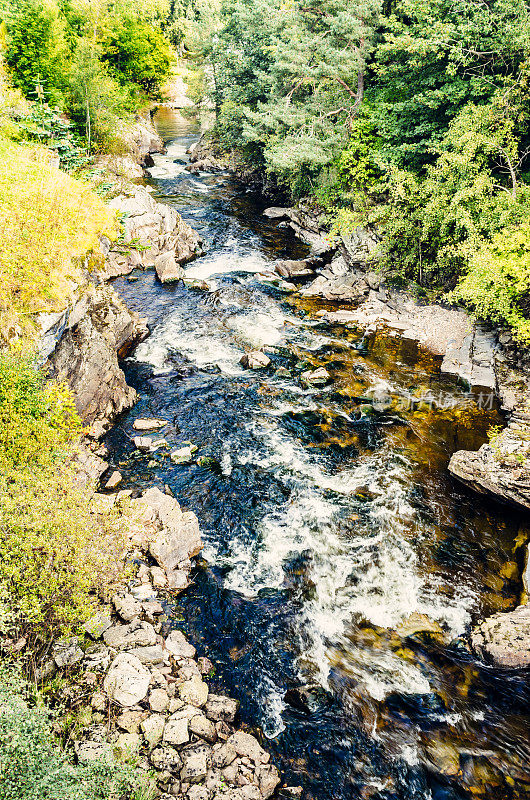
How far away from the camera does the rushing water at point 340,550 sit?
874cm

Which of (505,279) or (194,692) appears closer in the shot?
(194,692)

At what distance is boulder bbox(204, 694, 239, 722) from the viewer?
8.43 m

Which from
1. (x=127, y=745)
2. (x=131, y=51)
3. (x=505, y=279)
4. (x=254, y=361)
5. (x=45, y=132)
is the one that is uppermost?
(x=131, y=51)

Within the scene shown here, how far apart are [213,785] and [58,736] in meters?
2.72

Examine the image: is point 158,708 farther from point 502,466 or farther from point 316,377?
point 316,377

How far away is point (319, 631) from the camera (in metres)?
10.4

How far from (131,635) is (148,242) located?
23.2 m

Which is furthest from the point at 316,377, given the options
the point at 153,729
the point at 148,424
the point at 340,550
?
the point at 153,729

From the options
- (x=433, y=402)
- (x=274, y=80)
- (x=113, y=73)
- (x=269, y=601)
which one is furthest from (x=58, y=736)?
(x=113, y=73)

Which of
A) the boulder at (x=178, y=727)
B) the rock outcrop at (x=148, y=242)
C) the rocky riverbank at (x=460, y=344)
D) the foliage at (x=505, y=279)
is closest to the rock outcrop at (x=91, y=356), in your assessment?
the rock outcrop at (x=148, y=242)

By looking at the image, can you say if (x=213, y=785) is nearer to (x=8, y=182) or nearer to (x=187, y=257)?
(x=8, y=182)

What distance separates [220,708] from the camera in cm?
854

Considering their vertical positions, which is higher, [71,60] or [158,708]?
[71,60]

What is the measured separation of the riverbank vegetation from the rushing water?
17.2 feet
